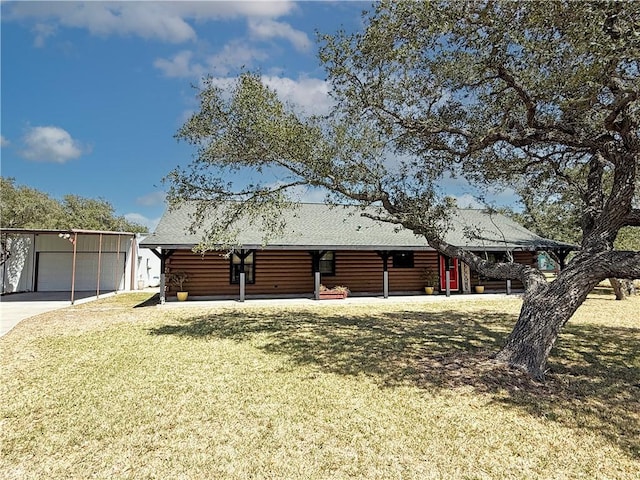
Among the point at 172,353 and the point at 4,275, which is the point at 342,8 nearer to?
the point at 172,353

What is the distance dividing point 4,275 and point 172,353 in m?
16.6

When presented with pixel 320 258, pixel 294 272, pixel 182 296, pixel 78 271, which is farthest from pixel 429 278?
pixel 78 271

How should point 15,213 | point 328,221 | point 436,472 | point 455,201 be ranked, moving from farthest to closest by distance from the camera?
point 15,213 → point 328,221 → point 455,201 → point 436,472

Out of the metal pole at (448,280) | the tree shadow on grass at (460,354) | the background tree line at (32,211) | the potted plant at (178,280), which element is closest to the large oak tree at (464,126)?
the tree shadow on grass at (460,354)

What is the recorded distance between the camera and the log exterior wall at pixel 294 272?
15.0m

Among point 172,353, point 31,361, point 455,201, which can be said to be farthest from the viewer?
point 455,201

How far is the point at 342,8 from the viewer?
721 cm

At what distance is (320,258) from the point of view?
15469 mm

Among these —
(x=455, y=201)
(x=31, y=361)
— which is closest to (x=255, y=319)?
(x=31, y=361)

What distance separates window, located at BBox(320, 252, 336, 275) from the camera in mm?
16491

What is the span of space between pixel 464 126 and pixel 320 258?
9.11 m

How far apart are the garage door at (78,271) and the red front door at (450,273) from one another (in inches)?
649

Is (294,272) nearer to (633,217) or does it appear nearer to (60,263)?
(633,217)

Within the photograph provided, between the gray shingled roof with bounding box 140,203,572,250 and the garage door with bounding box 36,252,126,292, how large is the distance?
675cm
